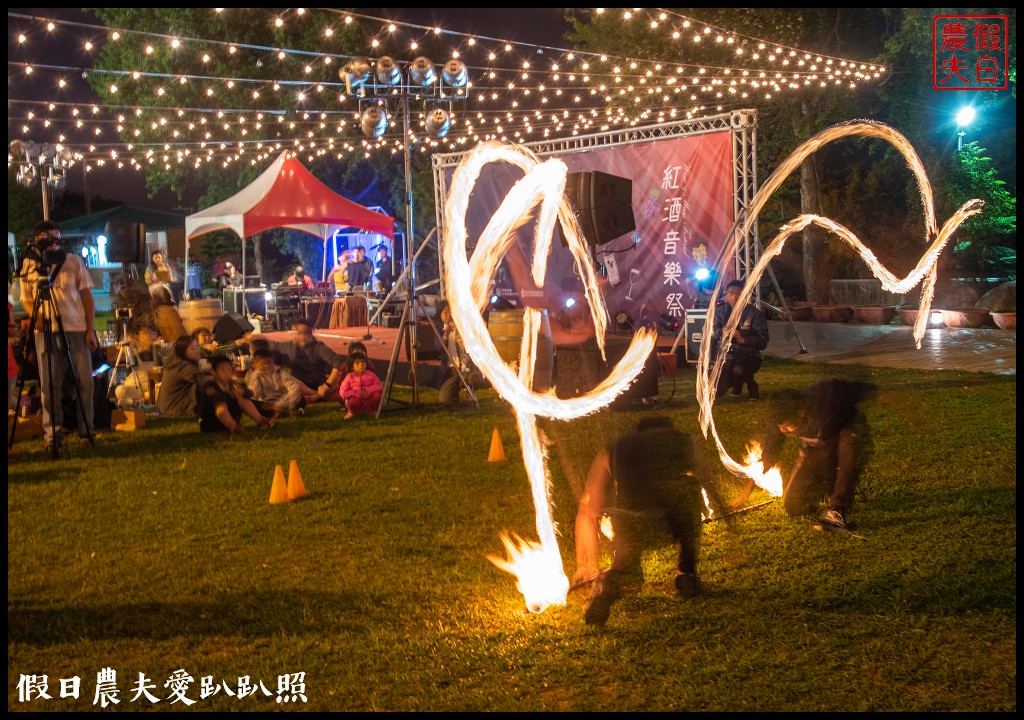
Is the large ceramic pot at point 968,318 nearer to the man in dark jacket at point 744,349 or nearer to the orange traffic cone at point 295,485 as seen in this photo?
A: the man in dark jacket at point 744,349

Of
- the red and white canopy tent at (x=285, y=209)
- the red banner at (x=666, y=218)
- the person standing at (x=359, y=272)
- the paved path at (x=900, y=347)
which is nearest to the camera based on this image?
the paved path at (x=900, y=347)

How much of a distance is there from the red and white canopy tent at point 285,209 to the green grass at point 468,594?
32.8ft

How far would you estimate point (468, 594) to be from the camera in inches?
215

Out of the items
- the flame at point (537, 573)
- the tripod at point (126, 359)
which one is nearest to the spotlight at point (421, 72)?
the tripod at point (126, 359)

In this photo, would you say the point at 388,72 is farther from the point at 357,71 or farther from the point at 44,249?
the point at 44,249

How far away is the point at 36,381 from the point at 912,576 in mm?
9422

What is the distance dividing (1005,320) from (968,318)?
837 millimetres

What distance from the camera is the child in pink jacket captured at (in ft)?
38.0

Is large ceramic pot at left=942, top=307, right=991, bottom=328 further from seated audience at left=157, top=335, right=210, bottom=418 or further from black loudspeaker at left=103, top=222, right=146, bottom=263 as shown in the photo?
black loudspeaker at left=103, top=222, right=146, bottom=263

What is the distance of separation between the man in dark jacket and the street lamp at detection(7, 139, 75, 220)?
60.5 ft

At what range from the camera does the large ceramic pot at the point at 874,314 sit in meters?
23.1

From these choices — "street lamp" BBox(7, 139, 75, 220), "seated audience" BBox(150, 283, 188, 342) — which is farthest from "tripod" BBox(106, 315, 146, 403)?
"street lamp" BBox(7, 139, 75, 220)

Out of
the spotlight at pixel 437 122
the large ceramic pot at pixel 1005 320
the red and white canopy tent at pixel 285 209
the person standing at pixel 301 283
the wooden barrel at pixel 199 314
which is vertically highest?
the spotlight at pixel 437 122

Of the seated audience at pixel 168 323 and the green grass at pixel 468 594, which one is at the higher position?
the seated audience at pixel 168 323
